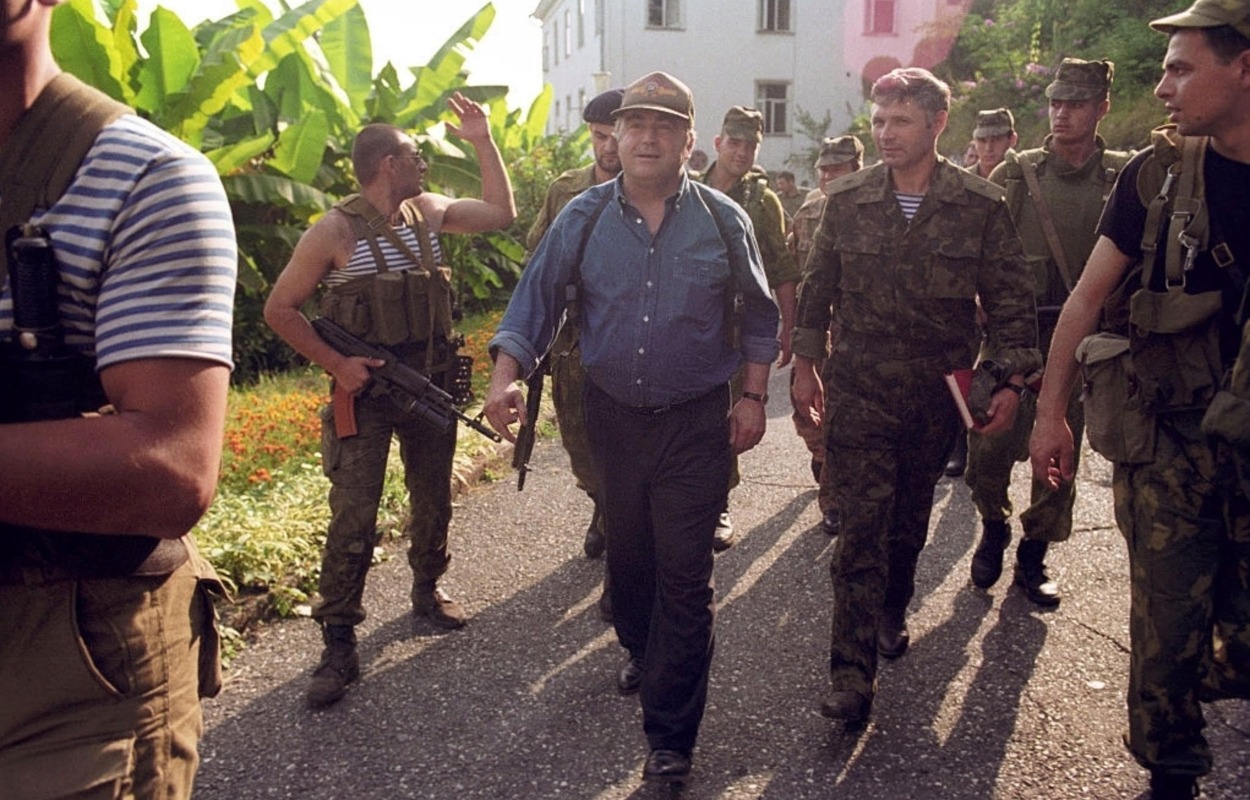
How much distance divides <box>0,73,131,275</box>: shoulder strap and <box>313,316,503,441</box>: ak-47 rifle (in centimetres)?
287

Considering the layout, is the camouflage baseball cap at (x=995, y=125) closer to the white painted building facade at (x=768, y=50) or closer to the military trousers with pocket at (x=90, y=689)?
the military trousers with pocket at (x=90, y=689)

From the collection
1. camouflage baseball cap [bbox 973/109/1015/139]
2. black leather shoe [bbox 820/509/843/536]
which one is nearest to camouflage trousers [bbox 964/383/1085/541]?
black leather shoe [bbox 820/509/843/536]

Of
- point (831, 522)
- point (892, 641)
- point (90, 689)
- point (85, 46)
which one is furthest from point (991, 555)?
point (85, 46)

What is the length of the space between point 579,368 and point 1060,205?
2491 mm

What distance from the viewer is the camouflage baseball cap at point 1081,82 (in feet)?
17.6

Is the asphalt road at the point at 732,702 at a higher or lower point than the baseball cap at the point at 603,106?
lower

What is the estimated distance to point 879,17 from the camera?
3953 cm

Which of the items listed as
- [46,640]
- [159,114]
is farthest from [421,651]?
[159,114]

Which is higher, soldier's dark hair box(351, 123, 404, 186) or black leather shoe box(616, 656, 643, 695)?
soldier's dark hair box(351, 123, 404, 186)

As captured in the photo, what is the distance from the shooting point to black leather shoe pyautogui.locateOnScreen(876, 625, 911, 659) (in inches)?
176

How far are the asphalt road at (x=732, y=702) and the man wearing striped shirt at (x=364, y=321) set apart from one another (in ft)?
1.16

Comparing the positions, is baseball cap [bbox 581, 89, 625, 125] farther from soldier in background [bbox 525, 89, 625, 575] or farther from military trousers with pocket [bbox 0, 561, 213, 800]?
military trousers with pocket [bbox 0, 561, 213, 800]

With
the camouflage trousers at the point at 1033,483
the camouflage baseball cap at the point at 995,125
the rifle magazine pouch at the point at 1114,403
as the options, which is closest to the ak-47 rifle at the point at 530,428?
the rifle magazine pouch at the point at 1114,403

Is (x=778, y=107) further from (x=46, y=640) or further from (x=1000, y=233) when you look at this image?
(x=46, y=640)
